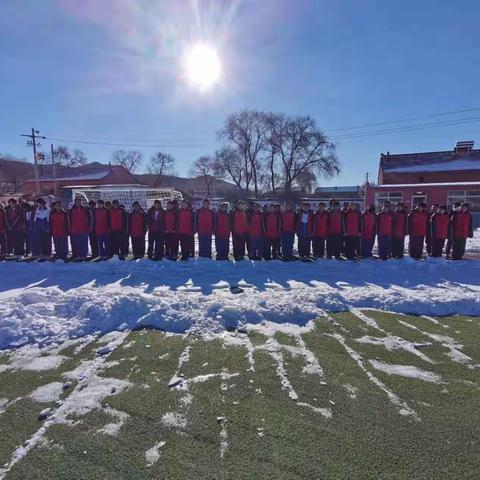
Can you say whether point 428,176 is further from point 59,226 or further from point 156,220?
point 59,226

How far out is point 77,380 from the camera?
3.93m

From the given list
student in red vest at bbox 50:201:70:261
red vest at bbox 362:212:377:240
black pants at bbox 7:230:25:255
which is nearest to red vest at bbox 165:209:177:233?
student in red vest at bbox 50:201:70:261

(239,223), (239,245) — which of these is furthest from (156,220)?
(239,245)

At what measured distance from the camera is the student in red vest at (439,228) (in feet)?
37.4

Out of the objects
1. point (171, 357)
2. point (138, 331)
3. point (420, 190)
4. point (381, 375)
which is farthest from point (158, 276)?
point (420, 190)

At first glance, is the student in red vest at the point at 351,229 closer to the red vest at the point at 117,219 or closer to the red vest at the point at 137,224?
the red vest at the point at 137,224

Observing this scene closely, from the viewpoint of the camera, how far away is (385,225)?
36.9ft

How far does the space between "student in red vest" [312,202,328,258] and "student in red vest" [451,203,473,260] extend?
397cm

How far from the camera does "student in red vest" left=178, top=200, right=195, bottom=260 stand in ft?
36.0

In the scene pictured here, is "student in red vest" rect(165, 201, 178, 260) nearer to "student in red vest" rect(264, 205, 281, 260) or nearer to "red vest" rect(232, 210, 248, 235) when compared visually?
"red vest" rect(232, 210, 248, 235)

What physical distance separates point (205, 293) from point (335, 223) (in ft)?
18.8

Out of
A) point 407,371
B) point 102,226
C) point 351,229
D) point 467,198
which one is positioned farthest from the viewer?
point 467,198

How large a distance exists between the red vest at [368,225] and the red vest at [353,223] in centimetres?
23

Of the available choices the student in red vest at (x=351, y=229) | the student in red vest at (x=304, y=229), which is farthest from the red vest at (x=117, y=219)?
→ the student in red vest at (x=351, y=229)
